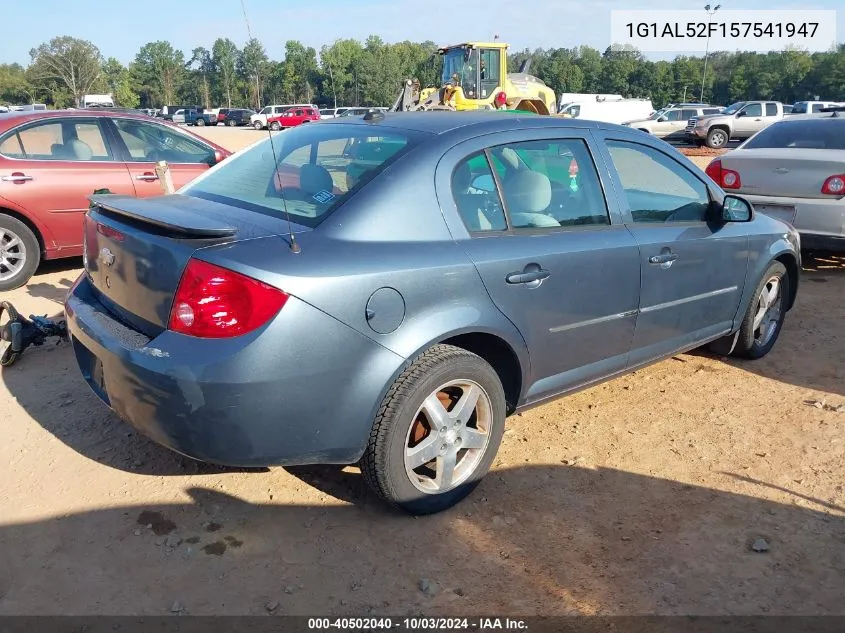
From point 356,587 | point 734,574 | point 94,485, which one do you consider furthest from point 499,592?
point 94,485

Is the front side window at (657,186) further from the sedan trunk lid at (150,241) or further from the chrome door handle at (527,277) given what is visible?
the sedan trunk lid at (150,241)

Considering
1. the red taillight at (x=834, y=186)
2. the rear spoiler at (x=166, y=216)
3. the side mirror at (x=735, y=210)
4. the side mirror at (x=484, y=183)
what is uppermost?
the side mirror at (x=484, y=183)

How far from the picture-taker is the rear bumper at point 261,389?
2.44 meters

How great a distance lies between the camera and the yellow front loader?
20031 millimetres

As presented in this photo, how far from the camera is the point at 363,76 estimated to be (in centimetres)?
7181

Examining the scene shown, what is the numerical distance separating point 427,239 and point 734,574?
1.76m

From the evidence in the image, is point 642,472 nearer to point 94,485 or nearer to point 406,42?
point 94,485

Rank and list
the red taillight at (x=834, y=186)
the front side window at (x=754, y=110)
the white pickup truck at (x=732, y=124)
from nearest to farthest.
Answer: the red taillight at (x=834, y=186) < the white pickup truck at (x=732, y=124) < the front side window at (x=754, y=110)

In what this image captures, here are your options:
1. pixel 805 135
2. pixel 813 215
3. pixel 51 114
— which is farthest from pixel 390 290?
pixel 805 135

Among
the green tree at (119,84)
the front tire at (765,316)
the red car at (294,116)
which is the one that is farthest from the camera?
the green tree at (119,84)

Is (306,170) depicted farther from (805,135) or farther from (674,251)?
(805,135)

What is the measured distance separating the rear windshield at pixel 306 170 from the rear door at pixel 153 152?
340 cm

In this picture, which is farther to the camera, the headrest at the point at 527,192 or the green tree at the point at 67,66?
the green tree at the point at 67,66

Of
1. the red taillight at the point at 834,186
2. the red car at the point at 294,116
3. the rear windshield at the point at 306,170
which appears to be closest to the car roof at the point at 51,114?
the rear windshield at the point at 306,170
